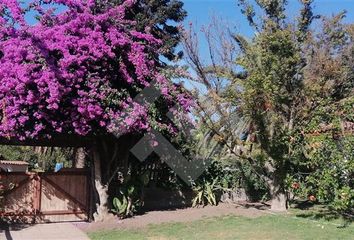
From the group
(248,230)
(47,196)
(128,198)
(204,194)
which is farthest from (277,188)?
(47,196)

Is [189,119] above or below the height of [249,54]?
below

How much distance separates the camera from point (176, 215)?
44.4 ft

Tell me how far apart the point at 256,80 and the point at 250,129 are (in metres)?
2.51

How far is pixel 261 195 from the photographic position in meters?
16.1

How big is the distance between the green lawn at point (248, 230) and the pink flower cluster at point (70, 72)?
2560mm

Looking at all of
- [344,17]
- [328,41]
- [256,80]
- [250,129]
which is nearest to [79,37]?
[256,80]

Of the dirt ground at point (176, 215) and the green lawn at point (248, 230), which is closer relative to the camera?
the green lawn at point (248, 230)

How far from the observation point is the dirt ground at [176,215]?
12047 millimetres

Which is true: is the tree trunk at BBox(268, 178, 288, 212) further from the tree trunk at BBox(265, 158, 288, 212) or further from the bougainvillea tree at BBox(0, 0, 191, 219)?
the bougainvillea tree at BBox(0, 0, 191, 219)

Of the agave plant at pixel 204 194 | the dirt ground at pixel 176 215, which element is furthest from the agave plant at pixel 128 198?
the agave plant at pixel 204 194

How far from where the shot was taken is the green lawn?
9.74 metres

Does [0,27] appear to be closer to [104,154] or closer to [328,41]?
[104,154]

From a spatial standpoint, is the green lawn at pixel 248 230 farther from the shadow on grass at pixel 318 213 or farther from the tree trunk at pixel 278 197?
the tree trunk at pixel 278 197

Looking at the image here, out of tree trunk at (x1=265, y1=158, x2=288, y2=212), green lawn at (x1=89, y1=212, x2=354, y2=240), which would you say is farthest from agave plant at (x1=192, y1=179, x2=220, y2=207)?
green lawn at (x1=89, y1=212, x2=354, y2=240)
